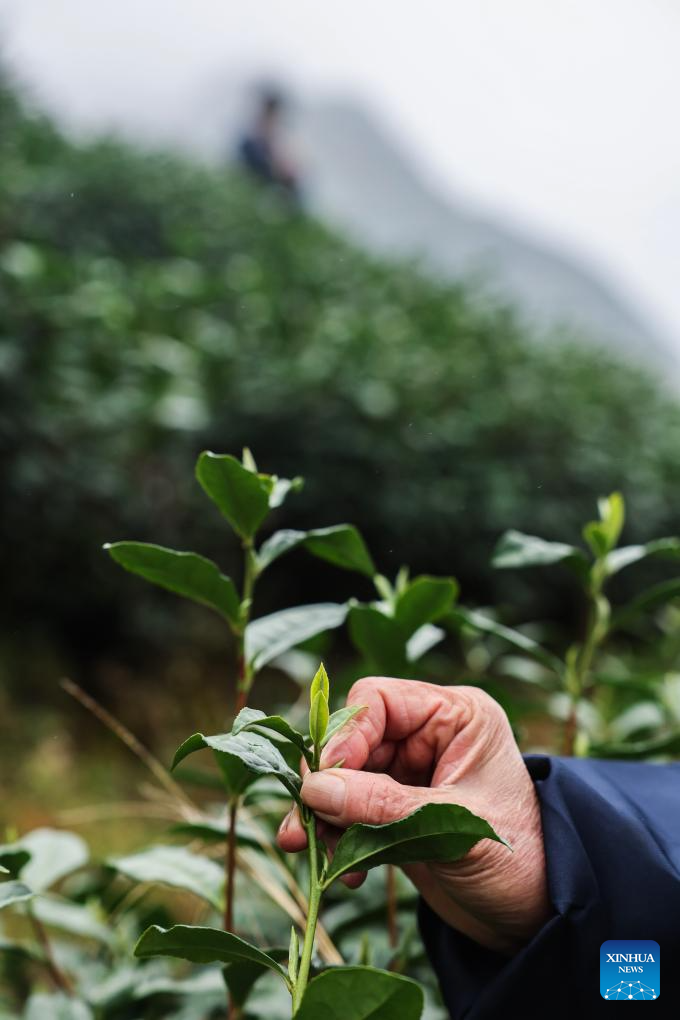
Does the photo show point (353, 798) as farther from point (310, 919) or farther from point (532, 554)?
point (532, 554)

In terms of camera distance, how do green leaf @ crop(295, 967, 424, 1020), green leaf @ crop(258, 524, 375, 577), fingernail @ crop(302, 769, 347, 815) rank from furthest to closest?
green leaf @ crop(258, 524, 375, 577) → fingernail @ crop(302, 769, 347, 815) → green leaf @ crop(295, 967, 424, 1020)

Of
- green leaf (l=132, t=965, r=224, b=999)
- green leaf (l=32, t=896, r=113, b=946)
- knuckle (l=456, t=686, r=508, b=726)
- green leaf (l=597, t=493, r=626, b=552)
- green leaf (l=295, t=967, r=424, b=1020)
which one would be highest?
green leaf (l=597, t=493, r=626, b=552)

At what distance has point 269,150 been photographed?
7.75m

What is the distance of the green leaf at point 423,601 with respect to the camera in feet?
3.49

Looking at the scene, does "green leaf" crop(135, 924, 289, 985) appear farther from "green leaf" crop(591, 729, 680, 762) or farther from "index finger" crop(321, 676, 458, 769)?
"green leaf" crop(591, 729, 680, 762)

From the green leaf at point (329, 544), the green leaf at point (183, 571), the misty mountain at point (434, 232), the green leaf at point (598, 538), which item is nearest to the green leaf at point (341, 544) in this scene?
the green leaf at point (329, 544)

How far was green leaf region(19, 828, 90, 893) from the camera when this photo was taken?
3.89ft

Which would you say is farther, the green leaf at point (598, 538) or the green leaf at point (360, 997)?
the green leaf at point (598, 538)

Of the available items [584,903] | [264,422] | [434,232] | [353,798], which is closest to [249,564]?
[353,798]

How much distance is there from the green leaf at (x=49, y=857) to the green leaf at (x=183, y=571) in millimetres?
459

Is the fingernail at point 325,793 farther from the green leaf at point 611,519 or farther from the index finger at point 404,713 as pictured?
the green leaf at point 611,519

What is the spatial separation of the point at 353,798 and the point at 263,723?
9cm

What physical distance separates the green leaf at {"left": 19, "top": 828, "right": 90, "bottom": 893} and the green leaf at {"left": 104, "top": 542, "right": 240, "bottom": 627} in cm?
46

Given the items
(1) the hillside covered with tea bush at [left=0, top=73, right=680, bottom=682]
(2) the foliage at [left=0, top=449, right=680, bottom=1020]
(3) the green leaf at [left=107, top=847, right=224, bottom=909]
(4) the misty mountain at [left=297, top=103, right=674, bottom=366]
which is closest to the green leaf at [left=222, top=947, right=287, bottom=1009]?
(2) the foliage at [left=0, top=449, right=680, bottom=1020]
